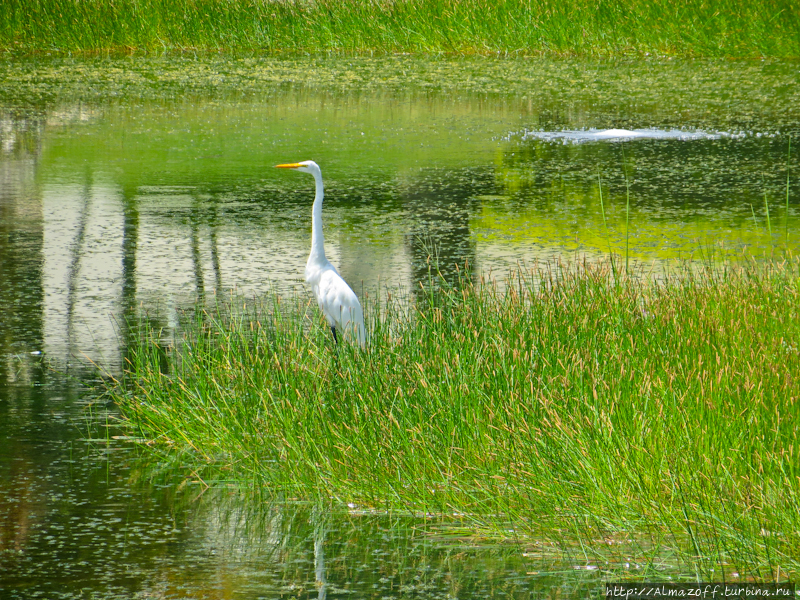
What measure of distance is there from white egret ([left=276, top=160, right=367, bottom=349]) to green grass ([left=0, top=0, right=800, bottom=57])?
56.5 ft

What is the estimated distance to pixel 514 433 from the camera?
4.48 meters

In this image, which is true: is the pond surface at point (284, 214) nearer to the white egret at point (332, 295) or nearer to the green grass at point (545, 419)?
the green grass at point (545, 419)

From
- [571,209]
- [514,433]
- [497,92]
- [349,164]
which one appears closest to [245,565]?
[514,433]

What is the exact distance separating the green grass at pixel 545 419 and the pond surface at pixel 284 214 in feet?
0.65

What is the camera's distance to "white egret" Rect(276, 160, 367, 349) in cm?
586

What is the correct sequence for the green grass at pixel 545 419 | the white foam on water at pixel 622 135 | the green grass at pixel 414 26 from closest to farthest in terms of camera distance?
the green grass at pixel 545 419, the white foam on water at pixel 622 135, the green grass at pixel 414 26

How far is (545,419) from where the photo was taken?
439 cm

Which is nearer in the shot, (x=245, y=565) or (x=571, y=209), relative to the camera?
(x=245, y=565)

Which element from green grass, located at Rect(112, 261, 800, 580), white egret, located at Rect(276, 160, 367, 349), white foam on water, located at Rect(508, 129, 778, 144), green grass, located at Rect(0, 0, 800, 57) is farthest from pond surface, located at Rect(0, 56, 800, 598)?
green grass, located at Rect(0, 0, 800, 57)

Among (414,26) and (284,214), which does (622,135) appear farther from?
(414,26)

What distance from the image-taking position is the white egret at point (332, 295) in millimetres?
5855

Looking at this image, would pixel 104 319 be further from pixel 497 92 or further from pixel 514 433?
pixel 497 92

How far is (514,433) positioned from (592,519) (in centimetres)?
46

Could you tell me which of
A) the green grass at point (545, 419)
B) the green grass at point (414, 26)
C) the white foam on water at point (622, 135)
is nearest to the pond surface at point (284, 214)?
the white foam on water at point (622, 135)
